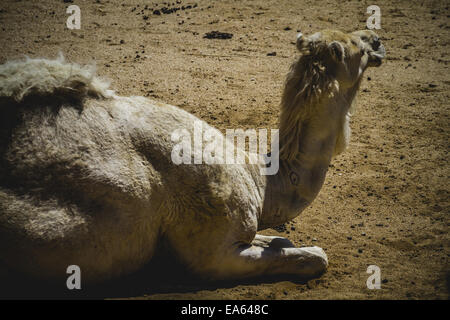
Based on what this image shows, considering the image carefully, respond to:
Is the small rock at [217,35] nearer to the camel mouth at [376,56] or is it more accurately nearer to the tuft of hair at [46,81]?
the camel mouth at [376,56]

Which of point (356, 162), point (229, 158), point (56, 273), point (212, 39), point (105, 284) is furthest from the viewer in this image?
point (212, 39)

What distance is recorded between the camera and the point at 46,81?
10.9 feet

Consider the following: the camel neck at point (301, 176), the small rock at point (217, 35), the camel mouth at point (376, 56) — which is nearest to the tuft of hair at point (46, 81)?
the camel neck at point (301, 176)

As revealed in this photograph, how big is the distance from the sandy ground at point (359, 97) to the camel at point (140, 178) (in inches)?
12.4

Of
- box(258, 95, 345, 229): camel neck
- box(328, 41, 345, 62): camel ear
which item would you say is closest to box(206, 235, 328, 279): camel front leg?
box(258, 95, 345, 229): camel neck

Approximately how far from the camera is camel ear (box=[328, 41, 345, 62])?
3869mm

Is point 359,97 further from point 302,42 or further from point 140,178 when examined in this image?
point 140,178

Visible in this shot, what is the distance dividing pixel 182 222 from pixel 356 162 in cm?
354

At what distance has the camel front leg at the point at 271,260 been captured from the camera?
3.76m

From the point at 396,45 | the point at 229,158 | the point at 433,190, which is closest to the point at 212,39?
the point at 396,45

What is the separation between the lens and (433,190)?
5.75 metres

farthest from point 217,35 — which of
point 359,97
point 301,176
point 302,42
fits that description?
point 301,176

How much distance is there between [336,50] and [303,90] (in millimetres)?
411

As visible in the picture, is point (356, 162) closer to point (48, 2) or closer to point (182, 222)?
point (182, 222)
